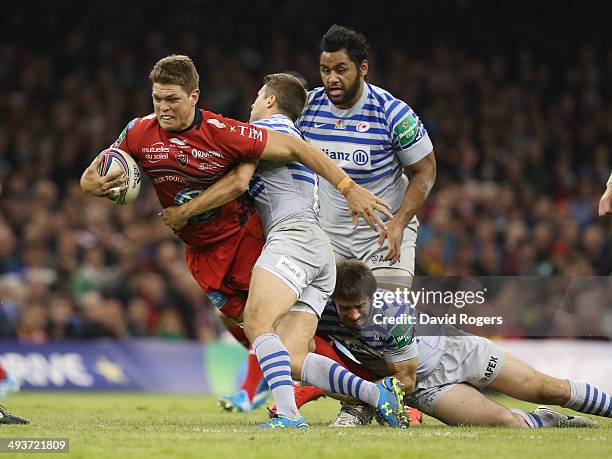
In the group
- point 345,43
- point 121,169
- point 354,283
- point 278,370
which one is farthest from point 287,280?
point 345,43

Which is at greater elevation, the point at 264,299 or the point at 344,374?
the point at 264,299

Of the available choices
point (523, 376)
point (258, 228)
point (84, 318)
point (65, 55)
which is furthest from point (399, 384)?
point (65, 55)

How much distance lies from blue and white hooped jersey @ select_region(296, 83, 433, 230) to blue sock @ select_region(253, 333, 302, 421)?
2040 mm

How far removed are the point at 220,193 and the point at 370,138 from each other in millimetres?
1629

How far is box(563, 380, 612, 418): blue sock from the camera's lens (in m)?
7.58

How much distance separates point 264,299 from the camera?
23.1ft

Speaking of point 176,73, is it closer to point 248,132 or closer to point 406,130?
point 248,132

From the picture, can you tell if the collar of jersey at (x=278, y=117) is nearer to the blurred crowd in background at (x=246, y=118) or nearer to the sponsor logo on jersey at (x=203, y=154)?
the sponsor logo on jersey at (x=203, y=154)

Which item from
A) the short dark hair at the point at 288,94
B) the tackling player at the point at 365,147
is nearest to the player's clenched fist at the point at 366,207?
the tackling player at the point at 365,147

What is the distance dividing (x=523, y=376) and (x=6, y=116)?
490 inches

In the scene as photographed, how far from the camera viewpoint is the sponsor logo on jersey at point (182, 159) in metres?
7.35

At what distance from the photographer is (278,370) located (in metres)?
6.84

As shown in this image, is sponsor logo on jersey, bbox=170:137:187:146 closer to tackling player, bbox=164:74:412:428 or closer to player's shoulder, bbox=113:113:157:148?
player's shoulder, bbox=113:113:157:148

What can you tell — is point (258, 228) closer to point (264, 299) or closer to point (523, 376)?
point (264, 299)
